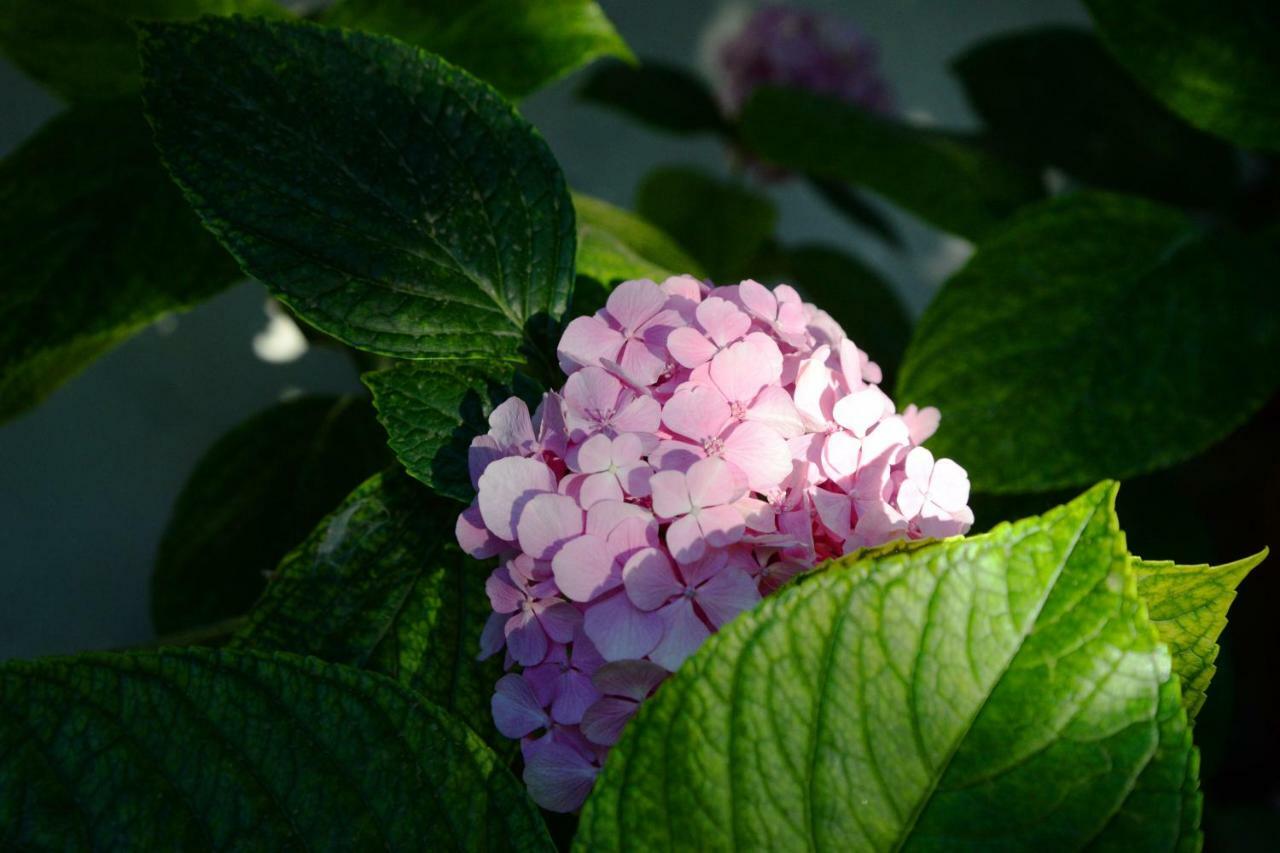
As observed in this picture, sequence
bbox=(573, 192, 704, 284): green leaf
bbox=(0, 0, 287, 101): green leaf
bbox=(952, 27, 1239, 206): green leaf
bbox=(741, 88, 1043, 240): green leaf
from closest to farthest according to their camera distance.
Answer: bbox=(573, 192, 704, 284): green leaf, bbox=(0, 0, 287, 101): green leaf, bbox=(741, 88, 1043, 240): green leaf, bbox=(952, 27, 1239, 206): green leaf

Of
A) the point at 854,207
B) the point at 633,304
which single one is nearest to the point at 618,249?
the point at 633,304

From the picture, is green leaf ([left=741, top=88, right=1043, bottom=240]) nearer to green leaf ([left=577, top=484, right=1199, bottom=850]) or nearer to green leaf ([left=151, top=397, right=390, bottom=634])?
green leaf ([left=151, top=397, right=390, bottom=634])

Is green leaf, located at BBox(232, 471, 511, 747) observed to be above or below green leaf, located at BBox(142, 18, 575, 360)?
below

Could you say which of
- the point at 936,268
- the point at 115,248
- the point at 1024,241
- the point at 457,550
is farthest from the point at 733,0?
the point at 457,550

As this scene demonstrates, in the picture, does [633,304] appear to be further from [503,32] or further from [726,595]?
[503,32]

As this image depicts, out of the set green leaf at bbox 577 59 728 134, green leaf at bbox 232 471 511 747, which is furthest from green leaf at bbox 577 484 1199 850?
green leaf at bbox 577 59 728 134

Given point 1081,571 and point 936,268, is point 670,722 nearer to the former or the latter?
point 1081,571

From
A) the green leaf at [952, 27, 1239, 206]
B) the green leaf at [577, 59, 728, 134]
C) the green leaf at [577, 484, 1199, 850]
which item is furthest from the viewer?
the green leaf at [577, 59, 728, 134]
